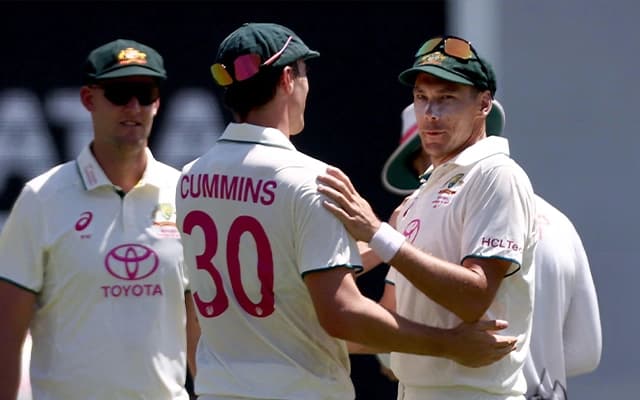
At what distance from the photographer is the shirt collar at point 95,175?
159 inches

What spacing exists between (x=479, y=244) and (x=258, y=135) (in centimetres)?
61

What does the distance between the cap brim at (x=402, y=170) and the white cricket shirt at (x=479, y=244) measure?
3.64ft

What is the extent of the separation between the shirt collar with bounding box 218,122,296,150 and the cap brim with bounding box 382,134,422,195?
1307 mm

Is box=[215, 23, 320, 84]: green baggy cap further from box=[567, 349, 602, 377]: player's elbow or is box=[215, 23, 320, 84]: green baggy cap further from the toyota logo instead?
box=[567, 349, 602, 377]: player's elbow

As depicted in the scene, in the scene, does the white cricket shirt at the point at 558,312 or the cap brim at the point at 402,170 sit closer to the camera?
the white cricket shirt at the point at 558,312

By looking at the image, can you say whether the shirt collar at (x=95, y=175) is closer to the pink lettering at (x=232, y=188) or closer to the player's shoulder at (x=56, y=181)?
the player's shoulder at (x=56, y=181)

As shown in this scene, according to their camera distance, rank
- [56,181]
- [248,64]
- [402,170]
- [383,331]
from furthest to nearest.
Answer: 1. [402,170]
2. [56,181]
3. [248,64]
4. [383,331]

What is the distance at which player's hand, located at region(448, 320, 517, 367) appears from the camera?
341 cm

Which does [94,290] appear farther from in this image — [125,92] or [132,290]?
[125,92]

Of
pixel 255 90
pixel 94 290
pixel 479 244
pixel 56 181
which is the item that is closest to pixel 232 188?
pixel 255 90

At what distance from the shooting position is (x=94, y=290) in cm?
394

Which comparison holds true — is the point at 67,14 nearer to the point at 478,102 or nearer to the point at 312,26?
the point at 312,26

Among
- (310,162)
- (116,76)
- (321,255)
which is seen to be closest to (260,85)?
(310,162)

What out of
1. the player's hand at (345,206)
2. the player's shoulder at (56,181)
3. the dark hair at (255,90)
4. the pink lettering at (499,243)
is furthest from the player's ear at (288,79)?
the player's shoulder at (56,181)
